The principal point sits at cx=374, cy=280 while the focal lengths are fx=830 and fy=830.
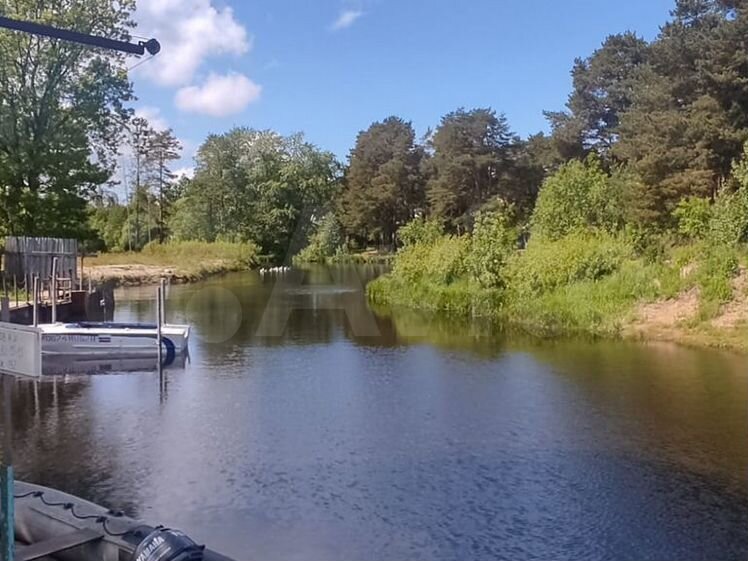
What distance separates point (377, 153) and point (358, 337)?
120 feet

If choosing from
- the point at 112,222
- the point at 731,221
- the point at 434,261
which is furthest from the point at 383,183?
the point at 731,221

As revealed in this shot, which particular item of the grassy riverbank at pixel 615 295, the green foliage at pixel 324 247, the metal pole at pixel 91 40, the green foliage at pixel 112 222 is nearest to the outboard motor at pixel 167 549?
the metal pole at pixel 91 40

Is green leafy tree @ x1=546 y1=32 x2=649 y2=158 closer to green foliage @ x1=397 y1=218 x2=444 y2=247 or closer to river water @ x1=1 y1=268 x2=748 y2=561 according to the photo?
green foliage @ x1=397 y1=218 x2=444 y2=247

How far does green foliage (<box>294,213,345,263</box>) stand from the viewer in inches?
2044

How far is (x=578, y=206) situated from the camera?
2952 centimetres

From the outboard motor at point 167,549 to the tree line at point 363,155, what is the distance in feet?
70.9

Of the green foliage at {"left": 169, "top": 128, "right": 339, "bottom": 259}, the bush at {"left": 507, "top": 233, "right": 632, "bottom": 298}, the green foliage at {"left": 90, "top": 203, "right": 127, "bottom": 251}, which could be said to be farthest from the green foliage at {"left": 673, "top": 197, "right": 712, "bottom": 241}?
the green foliage at {"left": 90, "top": 203, "right": 127, "bottom": 251}

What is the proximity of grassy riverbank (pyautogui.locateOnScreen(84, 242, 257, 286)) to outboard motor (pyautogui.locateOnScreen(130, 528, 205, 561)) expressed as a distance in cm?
2901

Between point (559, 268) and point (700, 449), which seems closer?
point (700, 449)

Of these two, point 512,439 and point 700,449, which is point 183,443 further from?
point 700,449

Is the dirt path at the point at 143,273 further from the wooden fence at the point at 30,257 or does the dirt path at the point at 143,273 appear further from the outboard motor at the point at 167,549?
the outboard motor at the point at 167,549

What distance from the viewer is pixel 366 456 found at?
993 centimetres

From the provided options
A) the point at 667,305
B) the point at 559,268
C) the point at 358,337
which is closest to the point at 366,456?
the point at 358,337

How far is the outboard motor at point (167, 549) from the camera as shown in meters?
4.87
